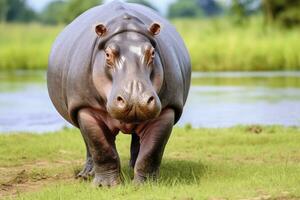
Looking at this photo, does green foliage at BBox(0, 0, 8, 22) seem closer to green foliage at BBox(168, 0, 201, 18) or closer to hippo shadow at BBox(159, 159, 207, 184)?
green foliage at BBox(168, 0, 201, 18)

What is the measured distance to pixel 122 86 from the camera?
5434mm

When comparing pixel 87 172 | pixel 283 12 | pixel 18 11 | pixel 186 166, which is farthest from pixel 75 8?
pixel 18 11

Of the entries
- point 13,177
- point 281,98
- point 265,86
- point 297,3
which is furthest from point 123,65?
point 297,3

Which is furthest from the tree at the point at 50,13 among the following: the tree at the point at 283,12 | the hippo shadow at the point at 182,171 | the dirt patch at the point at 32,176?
the hippo shadow at the point at 182,171

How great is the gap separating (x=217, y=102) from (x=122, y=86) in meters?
10.3

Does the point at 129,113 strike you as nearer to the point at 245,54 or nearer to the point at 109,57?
the point at 109,57

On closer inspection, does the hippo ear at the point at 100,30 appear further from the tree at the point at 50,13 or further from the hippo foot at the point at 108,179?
the tree at the point at 50,13

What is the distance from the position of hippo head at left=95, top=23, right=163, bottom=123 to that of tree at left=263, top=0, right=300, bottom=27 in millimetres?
28969

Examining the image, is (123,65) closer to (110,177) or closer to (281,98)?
(110,177)

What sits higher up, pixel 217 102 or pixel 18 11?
pixel 217 102

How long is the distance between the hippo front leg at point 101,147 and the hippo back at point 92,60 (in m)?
0.11

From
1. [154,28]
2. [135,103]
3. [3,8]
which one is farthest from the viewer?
[3,8]

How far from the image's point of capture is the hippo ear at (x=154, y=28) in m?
5.91

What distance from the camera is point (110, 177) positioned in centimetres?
614
